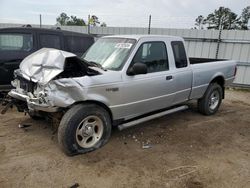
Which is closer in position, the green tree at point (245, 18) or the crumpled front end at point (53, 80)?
the crumpled front end at point (53, 80)

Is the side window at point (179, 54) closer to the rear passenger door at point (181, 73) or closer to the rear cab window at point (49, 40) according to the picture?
the rear passenger door at point (181, 73)

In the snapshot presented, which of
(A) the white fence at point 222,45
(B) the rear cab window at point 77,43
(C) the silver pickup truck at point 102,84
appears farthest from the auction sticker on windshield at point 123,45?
(A) the white fence at point 222,45

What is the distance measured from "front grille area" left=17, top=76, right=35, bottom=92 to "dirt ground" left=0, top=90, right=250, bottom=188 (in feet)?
Result: 3.14

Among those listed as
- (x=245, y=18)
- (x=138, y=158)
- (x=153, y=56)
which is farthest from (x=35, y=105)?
(x=245, y=18)

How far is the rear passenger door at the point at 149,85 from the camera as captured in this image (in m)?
4.21

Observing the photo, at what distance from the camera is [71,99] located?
3.56 m

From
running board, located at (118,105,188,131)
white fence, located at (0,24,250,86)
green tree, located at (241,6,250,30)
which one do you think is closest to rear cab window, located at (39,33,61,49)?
running board, located at (118,105,188,131)

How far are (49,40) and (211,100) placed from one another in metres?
4.70

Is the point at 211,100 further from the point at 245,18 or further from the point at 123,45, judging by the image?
the point at 245,18

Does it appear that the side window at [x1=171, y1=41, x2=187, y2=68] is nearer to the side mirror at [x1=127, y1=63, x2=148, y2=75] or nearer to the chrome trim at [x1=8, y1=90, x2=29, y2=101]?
the side mirror at [x1=127, y1=63, x2=148, y2=75]

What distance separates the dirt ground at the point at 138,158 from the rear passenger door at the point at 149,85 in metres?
0.62

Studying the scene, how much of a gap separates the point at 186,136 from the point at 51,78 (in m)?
2.86

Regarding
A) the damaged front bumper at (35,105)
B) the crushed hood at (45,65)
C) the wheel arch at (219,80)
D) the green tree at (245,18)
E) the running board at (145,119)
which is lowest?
the running board at (145,119)

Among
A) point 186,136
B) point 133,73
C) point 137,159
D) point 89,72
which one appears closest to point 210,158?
point 186,136
